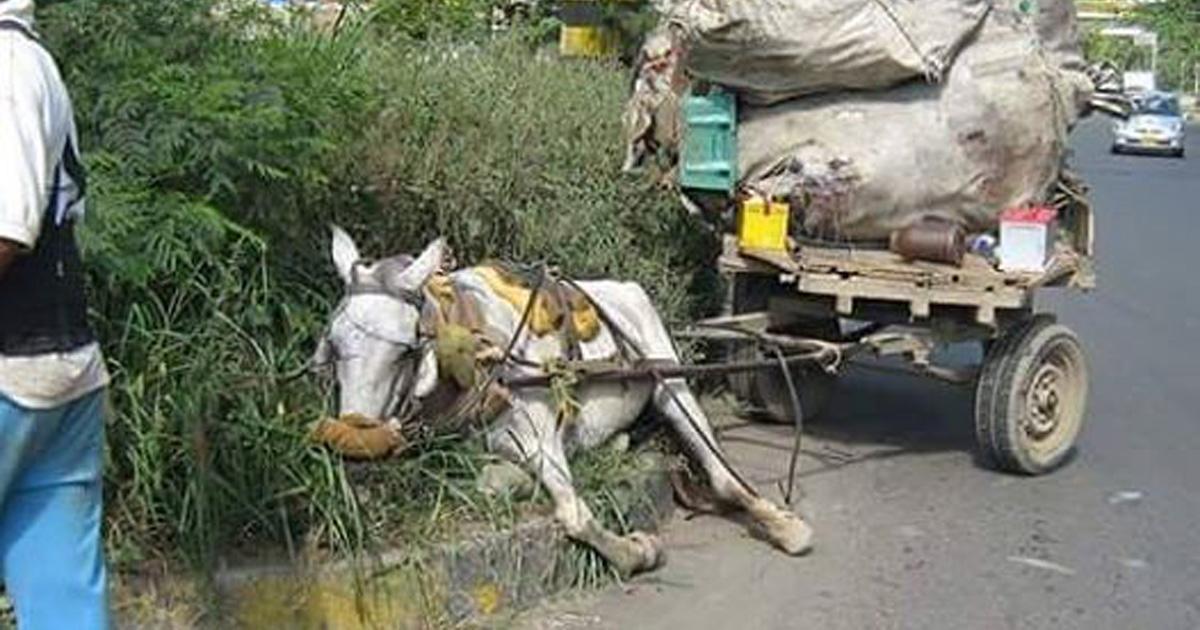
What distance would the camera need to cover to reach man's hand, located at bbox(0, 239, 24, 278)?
3499 millimetres

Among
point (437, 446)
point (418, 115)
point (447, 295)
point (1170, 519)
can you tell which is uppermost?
point (418, 115)

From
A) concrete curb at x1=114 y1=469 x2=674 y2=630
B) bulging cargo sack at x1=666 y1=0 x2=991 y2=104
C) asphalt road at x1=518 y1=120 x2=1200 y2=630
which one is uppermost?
bulging cargo sack at x1=666 y1=0 x2=991 y2=104

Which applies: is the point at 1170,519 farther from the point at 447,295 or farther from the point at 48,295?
the point at 48,295

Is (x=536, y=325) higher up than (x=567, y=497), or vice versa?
(x=536, y=325)

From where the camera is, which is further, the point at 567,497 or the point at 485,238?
the point at 485,238

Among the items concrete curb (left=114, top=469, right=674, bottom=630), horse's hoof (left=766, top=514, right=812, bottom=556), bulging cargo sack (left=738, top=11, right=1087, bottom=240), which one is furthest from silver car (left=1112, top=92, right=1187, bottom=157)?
concrete curb (left=114, top=469, right=674, bottom=630)

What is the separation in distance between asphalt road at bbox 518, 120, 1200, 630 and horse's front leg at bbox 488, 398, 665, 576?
0.43 ft

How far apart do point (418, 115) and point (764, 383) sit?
2427 mm

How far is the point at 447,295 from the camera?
656 centimetres

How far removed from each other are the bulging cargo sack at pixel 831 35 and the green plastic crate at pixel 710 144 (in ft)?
1.00

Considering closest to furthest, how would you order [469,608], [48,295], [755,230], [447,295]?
[48,295] < [469,608] < [447,295] < [755,230]

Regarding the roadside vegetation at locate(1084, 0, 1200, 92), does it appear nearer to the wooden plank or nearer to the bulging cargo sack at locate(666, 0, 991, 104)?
the bulging cargo sack at locate(666, 0, 991, 104)

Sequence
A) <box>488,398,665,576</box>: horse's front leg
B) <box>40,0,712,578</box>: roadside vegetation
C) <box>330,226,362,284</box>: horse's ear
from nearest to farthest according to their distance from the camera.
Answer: <box>40,0,712,578</box>: roadside vegetation → <box>330,226,362,284</box>: horse's ear → <box>488,398,665,576</box>: horse's front leg

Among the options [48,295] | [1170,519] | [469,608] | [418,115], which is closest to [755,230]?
[418,115]
